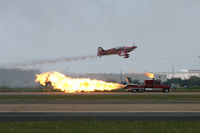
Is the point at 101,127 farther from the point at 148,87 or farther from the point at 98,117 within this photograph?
the point at 148,87

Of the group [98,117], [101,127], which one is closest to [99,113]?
[98,117]

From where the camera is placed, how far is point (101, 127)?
51.4 ft

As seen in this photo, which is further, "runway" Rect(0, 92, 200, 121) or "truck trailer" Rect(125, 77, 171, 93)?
"truck trailer" Rect(125, 77, 171, 93)

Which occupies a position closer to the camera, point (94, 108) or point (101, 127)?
point (101, 127)

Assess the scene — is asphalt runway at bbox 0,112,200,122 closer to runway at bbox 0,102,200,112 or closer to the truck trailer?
runway at bbox 0,102,200,112

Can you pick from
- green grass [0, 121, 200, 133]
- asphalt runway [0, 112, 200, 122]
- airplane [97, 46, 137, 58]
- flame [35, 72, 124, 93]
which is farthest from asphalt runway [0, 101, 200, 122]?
flame [35, 72, 124, 93]

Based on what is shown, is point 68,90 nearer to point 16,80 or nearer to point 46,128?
point 16,80

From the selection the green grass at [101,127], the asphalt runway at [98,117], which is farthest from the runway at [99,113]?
the green grass at [101,127]

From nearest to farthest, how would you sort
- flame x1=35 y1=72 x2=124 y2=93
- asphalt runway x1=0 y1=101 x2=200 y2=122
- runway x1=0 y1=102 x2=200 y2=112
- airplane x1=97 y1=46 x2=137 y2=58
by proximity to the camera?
asphalt runway x1=0 y1=101 x2=200 y2=122
runway x1=0 y1=102 x2=200 y2=112
airplane x1=97 y1=46 x2=137 y2=58
flame x1=35 y1=72 x2=124 y2=93

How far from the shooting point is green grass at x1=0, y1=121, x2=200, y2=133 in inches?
576

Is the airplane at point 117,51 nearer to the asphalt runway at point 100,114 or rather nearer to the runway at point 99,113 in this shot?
the runway at point 99,113

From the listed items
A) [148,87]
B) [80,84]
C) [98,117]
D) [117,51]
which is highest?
[117,51]

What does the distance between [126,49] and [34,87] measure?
1758 inches

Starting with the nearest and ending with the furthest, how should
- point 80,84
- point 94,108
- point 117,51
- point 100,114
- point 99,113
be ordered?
point 100,114
point 99,113
point 94,108
point 117,51
point 80,84
